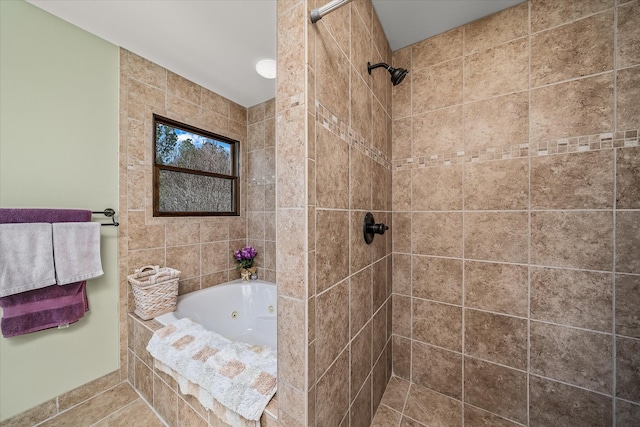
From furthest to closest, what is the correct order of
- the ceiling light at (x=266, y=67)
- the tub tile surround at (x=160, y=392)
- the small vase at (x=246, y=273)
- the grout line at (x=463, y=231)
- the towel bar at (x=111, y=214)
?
A: 1. the small vase at (x=246, y=273)
2. the ceiling light at (x=266, y=67)
3. the towel bar at (x=111, y=214)
4. the grout line at (x=463, y=231)
5. the tub tile surround at (x=160, y=392)

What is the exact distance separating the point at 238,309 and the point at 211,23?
2.26 metres

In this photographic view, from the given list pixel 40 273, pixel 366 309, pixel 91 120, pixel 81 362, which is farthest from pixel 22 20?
pixel 366 309

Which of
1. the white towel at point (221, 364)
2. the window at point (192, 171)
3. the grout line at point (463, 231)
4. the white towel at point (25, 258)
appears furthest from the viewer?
the window at point (192, 171)

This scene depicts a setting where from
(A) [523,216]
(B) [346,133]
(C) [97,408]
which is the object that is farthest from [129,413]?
(A) [523,216]

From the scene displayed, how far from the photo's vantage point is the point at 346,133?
97 centimetres

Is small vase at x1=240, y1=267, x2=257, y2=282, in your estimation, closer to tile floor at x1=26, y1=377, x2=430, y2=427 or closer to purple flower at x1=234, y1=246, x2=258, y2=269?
purple flower at x1=234, y1=246, x2=258, y2=269

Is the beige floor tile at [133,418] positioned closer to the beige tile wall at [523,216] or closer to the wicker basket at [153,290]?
the wicker basket at [153,290]

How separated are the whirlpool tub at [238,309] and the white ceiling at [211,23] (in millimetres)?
1912

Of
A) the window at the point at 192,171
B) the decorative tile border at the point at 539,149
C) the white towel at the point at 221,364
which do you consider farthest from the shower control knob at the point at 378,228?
the window at the point at 192,171

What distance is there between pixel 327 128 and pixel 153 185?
1.64 meters

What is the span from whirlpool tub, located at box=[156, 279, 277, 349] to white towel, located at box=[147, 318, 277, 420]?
59 centimetres

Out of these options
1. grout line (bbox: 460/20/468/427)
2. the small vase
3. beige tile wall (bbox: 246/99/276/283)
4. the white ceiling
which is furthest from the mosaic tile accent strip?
the small vase

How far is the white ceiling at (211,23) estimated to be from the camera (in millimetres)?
1230

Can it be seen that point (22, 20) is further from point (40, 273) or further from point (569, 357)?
point (569, 357)
